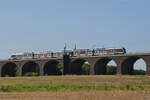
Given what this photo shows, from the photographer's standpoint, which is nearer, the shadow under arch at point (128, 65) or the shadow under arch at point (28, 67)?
the shadow under arch at point (128, 65)

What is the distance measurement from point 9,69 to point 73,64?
1172 inches

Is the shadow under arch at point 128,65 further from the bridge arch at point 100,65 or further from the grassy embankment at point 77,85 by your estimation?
the grassy embankment at point 77,85

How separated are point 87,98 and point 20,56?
246ft

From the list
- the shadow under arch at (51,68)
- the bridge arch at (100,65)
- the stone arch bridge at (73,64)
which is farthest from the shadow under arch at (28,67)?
the bridge arch at (100,65)

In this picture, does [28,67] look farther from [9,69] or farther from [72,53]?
[72,53]

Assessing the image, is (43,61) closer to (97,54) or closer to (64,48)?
(64,48)

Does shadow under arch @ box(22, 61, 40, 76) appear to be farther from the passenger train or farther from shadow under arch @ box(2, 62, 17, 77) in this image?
shadow under arch @ box(2, 62, 17, 77)

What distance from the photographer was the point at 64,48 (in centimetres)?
8469

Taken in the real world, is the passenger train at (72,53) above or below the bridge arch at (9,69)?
above

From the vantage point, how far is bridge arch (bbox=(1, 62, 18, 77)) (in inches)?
3738

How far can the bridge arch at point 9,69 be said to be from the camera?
94.9 metres

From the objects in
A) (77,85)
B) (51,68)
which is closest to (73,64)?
(51,68)

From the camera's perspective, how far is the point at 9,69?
322ft

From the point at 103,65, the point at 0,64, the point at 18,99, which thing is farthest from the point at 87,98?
the point at 0,64
